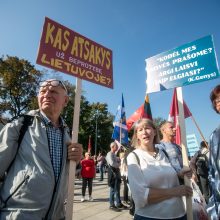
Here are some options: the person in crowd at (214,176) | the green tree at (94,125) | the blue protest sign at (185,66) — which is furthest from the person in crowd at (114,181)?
the green tree at (94,125)

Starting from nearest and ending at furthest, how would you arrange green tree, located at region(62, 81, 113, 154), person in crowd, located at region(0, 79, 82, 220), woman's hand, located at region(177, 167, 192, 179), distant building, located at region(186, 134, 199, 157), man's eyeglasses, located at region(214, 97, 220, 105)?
person in crowd, located at region(0, 79, 82, 220) < man's eyeglasses, located at region(214, 97, 220, 105) < woman's hand, located at region(177, 167, 192, 179) < distant building, located at region(186, 134, 199, 157) < green tree, located at region(62, 81, 113, 154)

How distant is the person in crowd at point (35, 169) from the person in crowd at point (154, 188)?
26.1 inches

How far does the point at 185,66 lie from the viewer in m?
3.62

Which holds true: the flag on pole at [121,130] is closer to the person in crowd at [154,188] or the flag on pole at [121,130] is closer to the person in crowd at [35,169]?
the person in crowd at [154,188]

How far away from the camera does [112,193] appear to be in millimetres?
7293

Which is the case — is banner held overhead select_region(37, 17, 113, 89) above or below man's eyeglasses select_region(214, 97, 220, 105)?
above

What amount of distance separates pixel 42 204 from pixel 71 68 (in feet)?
5.59

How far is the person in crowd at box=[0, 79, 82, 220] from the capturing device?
1.91 meters

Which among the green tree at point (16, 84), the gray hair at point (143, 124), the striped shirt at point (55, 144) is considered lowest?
the striped shirt at point (55, 144)

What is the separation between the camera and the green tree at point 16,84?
23703 mm

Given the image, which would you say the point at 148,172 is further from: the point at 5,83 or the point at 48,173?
the point at 5,83

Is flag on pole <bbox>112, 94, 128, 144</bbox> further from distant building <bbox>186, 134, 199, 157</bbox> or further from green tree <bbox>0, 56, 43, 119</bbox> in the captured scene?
green tree <bbox>0, 56, 43, 119</bbox>

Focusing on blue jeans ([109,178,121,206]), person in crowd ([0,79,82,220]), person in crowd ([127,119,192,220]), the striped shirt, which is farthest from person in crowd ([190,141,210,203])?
the striped shirt

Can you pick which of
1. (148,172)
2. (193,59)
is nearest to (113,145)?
(193,59)
